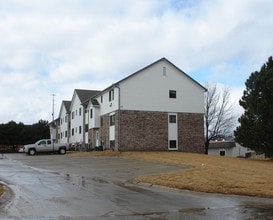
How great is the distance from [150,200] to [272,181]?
643cm

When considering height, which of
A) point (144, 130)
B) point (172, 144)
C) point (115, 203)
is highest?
point (144, 130)

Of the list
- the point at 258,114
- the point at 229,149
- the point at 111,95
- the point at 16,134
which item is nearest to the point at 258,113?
the point at 258,114

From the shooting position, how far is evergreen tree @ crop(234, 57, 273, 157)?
33.6 meters

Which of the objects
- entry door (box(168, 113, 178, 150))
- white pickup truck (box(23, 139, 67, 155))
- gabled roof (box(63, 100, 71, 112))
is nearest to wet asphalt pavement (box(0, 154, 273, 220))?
entry door (box(168, 113, 178, 150))

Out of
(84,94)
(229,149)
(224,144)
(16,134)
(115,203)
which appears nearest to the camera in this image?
(115,203)

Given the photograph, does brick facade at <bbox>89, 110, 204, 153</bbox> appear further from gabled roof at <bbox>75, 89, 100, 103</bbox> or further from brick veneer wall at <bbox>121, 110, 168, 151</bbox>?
gabled roof at <bbox>75, 89, 100, 103</bbox>

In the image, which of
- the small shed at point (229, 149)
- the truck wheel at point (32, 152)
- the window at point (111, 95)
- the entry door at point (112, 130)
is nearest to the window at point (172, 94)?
the window at point (111, 95)

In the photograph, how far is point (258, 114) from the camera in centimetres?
3416

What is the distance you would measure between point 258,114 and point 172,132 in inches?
453

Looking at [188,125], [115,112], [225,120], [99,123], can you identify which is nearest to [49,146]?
[99,123]

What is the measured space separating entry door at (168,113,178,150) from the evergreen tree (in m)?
9.02

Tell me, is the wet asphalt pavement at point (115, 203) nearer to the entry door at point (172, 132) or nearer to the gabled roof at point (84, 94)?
the entry door at point (172, 132)

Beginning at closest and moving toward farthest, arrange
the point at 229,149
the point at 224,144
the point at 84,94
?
the point at 84,94, the point at 229,149, the point at 224,144

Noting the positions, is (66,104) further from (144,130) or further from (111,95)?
(144,130)
